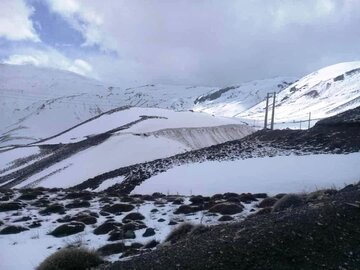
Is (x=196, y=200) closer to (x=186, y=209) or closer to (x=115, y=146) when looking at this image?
(x=186, y=209)

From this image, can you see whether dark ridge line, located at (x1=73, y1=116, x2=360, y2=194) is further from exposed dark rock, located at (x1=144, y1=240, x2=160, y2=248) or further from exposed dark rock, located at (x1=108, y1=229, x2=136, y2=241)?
exposed dark rock, located at (x1=144, y1=240, x2=160, y2=248)

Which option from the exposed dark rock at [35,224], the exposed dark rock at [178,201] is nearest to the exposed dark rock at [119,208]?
the exposed dark rock at [178,201]

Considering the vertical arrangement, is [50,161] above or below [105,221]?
above

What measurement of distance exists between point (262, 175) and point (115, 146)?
26885mm

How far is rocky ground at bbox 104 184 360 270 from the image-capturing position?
798cm

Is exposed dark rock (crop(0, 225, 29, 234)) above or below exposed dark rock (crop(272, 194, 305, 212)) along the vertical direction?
below

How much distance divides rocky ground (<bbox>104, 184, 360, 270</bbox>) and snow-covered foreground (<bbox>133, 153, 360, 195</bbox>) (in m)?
12.6

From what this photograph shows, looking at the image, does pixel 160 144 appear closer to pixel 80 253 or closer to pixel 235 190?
pixel 235 190

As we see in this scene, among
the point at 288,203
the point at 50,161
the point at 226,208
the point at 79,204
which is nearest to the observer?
the point at 288,203

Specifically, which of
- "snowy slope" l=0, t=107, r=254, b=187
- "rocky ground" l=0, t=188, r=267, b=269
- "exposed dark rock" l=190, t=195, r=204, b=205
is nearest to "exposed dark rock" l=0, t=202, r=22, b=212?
"rocky ground" l=0, t=188, r=267, b=269

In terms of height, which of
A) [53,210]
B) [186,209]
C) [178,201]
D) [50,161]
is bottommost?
[53,210]

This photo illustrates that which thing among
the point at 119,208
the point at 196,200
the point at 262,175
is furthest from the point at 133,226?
the point at 262,175

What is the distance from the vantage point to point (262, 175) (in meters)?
25.9

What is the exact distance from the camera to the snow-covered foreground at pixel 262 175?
23234mm
